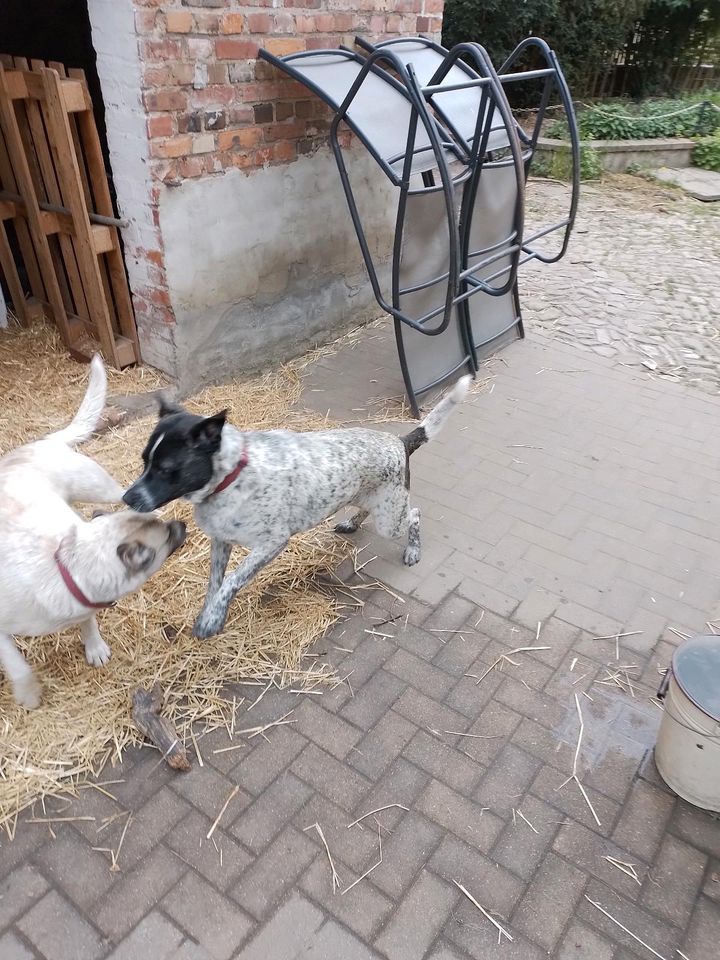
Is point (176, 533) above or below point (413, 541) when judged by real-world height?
above

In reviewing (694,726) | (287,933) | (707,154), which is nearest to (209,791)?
(287,933)

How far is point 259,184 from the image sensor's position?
5105mm

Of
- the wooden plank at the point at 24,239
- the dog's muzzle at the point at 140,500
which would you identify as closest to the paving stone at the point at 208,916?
the dog's muzzle at the point at 140,500

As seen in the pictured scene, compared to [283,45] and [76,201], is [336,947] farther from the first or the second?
[283,45]

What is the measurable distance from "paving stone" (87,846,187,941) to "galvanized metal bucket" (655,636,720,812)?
73.9 inches

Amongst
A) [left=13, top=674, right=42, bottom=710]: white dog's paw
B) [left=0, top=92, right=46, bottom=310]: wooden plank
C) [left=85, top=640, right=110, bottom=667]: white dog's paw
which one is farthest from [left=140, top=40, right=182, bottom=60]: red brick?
[left=13, top=674, right=42, bottom=710]: white dog's paw

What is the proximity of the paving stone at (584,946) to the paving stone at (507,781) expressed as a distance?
437mm

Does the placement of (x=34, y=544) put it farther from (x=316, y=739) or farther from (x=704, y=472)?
(x=704, y=472)

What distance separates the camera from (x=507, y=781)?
2.78 metres

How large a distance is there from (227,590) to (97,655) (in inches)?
26.7

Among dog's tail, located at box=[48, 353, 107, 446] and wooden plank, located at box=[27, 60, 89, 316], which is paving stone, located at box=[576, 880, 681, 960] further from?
wooden plank, located at box=[27, 60, 89, 316]

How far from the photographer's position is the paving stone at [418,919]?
226 cm

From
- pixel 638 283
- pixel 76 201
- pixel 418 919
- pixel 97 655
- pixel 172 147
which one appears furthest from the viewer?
pixel 638 283

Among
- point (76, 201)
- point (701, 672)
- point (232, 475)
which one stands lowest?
point (701, 672)
